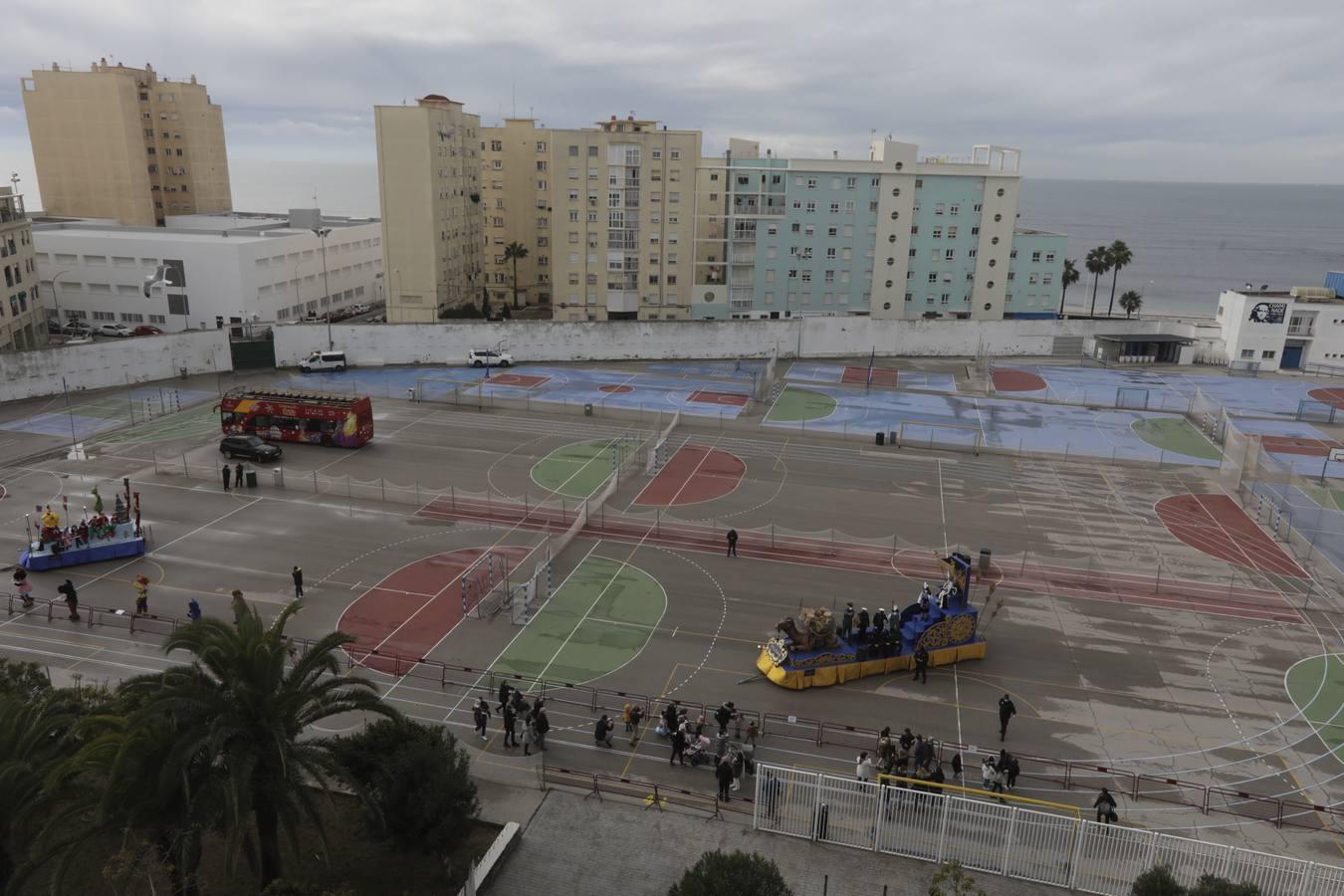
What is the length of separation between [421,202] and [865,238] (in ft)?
152

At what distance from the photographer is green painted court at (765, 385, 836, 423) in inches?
2539

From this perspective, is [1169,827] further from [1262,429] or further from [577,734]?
[1262,429]

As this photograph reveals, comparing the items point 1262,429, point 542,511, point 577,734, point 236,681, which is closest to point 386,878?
point 236,681

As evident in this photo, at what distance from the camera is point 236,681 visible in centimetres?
1742

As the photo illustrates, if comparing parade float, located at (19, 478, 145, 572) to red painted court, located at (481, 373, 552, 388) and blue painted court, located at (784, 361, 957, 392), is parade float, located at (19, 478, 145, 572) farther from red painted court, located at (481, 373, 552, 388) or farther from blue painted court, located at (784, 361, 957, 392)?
blue painted court, located at (784, 361, 957, 392)

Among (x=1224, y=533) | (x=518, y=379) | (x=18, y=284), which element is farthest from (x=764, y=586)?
(x=18, y=284)

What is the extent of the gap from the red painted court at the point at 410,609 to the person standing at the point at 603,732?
314 inches

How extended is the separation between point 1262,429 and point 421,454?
191ft

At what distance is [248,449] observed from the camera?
1976 inches

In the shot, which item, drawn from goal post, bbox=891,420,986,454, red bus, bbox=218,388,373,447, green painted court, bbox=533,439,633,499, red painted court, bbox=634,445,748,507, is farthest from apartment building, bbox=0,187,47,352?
goal post, bbox=891,420,986,454

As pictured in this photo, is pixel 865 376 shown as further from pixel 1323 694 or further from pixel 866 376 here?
pixel 1323 694

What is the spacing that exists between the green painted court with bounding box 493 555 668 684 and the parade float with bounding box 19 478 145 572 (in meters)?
18.0

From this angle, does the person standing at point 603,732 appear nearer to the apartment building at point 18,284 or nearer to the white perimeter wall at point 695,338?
the white perimeter wall at point 695,338

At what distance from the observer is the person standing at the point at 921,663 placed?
2995 cm
